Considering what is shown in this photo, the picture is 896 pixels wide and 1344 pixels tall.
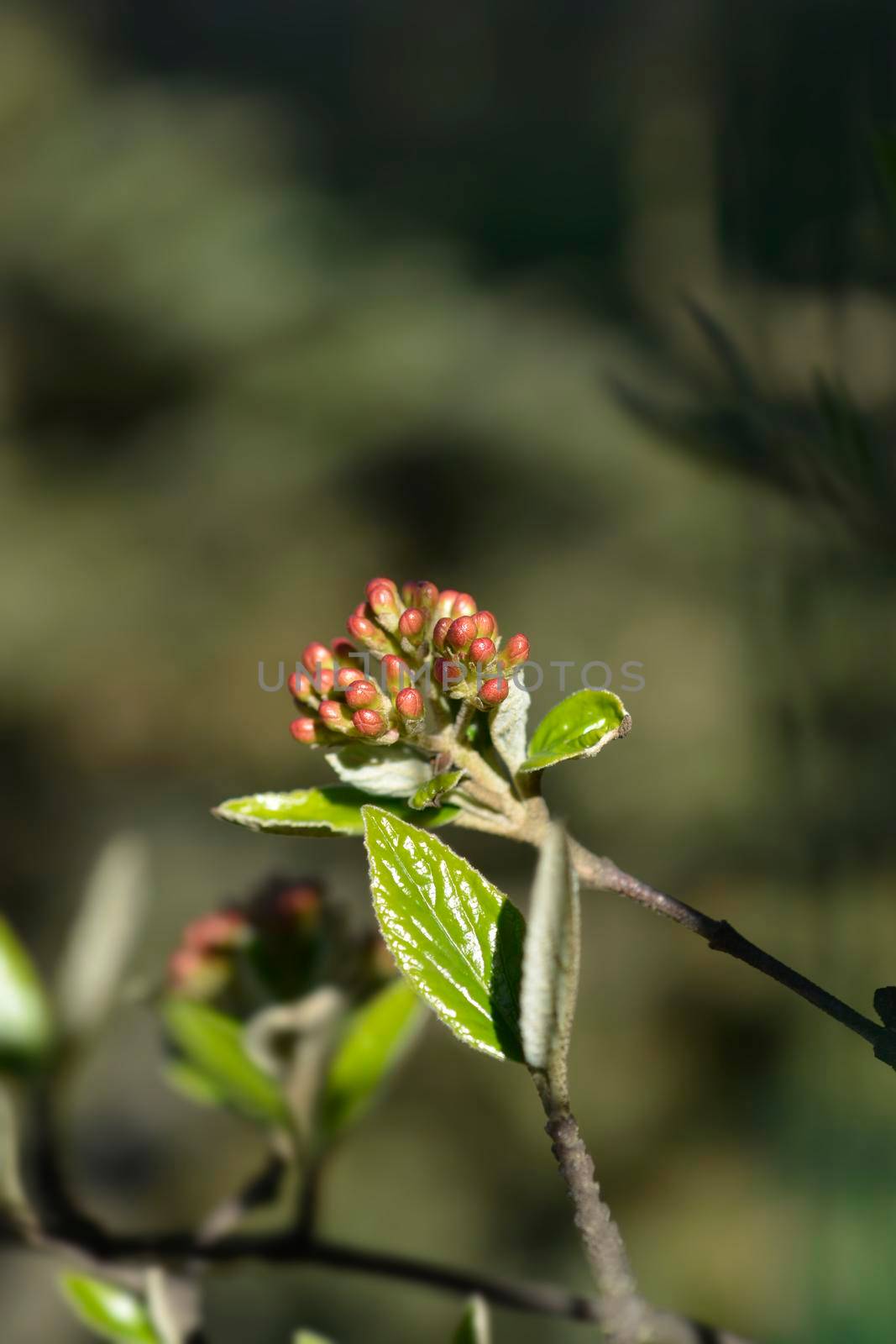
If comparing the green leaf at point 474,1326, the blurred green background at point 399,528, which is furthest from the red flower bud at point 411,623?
the blurred green background at point 399,528

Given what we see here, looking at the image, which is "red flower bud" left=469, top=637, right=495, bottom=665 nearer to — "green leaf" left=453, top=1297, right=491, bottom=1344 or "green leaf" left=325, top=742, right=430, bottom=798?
"green leaf" left=325, top=742, right=430, bottom=798

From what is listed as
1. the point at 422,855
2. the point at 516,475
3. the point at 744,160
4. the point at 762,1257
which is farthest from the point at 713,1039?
the point at 422,855

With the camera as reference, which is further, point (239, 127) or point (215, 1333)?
point (239, 127)

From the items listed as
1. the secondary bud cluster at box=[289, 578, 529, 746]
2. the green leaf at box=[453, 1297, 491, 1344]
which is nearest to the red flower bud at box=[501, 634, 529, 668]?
the secondary bud cluster at box=[289, 578, 529, 746]

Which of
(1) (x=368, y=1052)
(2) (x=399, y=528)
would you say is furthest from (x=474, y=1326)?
(2) (x=399, y=528)

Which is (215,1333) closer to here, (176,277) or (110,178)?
(176,277)

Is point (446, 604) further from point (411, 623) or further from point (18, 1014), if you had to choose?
point (18, 1014)

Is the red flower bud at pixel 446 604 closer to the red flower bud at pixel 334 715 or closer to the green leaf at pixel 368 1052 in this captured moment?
the red flower bud at pixel 334 715

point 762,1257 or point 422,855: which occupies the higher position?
point 422,855
